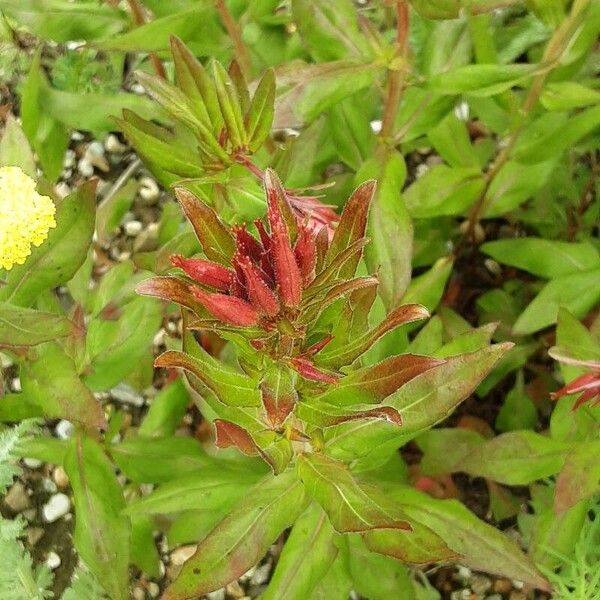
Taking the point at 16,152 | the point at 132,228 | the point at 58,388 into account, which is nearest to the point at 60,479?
the point at 132,228

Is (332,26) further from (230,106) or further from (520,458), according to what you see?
(520,458)

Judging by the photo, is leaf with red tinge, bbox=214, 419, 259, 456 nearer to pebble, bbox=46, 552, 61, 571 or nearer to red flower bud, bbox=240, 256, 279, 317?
red flower bud, bbox=240, 256, 279, 317

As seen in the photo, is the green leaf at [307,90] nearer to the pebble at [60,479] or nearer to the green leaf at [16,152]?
the green leaf at [16,152]

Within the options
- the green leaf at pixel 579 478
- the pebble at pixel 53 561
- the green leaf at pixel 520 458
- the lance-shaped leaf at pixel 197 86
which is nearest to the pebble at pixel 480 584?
the green leaf at pixel 520 458

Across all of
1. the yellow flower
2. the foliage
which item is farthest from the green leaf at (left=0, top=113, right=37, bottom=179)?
the yellow flower

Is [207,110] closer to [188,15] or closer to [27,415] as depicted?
[188,15]

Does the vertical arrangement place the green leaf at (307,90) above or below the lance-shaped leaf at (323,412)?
above

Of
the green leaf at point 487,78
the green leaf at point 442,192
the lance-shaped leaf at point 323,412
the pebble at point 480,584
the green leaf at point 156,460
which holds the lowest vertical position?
the pebble at point 480,584
